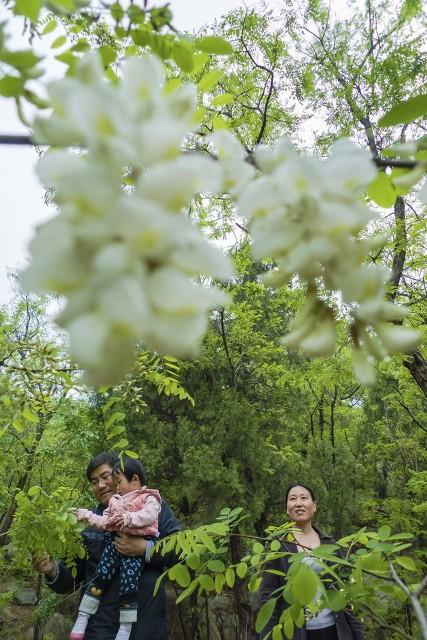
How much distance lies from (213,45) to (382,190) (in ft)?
0.90

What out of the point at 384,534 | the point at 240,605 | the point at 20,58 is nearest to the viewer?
the point at 20,58

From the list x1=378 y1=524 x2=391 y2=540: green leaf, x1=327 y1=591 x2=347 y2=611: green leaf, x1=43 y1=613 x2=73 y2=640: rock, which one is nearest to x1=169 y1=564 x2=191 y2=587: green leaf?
x1=327 y1=591 x2=347 y2=611: green leaf

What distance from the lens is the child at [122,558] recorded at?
86.7 inches

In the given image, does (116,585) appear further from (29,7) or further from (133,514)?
(29,7)

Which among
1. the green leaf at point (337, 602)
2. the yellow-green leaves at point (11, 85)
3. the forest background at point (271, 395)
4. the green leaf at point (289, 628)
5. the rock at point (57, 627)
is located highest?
the forest background at point (271, 395)

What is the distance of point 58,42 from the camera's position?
2.03 feet

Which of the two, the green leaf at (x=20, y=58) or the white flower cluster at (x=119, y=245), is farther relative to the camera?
the green leaf at (x=20, y=58)

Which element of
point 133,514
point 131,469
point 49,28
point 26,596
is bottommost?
point 26,596

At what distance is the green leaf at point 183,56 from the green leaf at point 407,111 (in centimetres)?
22

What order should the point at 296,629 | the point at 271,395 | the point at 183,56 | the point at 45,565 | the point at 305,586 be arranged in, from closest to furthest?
the point at 183,56, the point at 305,586, the point at 296,629, the point at 45,565, the point at 271,395

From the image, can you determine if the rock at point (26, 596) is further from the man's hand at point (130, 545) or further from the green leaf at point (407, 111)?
the green leaf at point (407, 111)

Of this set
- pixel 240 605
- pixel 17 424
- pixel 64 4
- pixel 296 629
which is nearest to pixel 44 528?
pixel 17 424

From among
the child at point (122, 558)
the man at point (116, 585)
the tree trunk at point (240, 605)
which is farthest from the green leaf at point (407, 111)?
the tree trunk at point (240, 605)

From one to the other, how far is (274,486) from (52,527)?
5.34 meters
